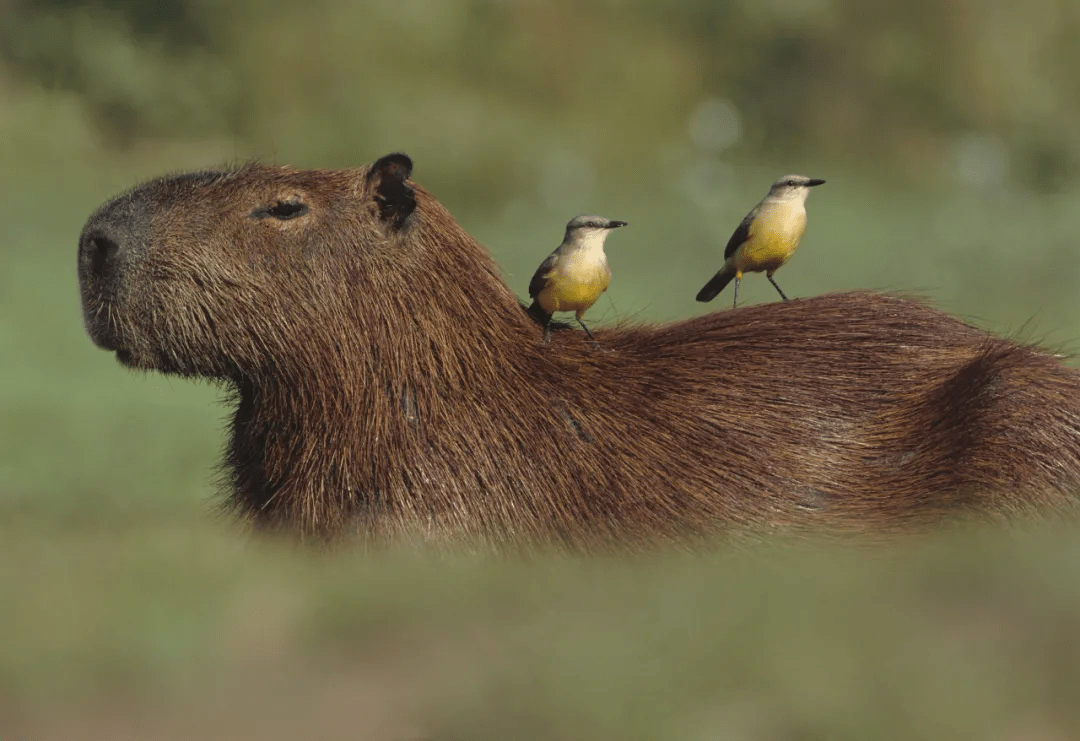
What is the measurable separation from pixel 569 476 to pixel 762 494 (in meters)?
0.59

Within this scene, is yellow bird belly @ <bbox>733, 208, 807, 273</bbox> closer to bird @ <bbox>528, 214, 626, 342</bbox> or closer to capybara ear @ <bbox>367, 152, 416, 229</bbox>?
bird @ <bbox>528, 214, 626, 342</bbox>

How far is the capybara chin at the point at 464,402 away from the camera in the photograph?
4.43m

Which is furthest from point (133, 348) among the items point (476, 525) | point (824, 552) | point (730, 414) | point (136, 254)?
point (824, 552)

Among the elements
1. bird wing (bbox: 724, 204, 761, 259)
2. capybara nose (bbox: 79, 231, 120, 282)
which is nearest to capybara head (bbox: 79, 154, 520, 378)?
capybara nose (bbox: 79, 231, 120, 282)

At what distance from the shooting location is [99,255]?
450cm

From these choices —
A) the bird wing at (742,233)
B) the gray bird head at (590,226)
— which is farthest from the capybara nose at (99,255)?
the bird wing at (742,233)

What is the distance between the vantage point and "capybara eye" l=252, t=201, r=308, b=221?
14.7ft

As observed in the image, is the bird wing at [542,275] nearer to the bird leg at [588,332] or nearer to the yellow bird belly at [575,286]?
the yellow bird belly at [575,286]

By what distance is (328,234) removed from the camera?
4.48 meters

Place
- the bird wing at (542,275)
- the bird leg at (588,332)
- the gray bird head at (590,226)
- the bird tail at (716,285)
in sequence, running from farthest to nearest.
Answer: the bird tail at (716,285) < the bird leg at (588,332) < the bird wing at (542,275) < the gray bird head at (590,226)

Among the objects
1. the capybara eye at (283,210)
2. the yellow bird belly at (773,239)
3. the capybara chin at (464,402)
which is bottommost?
the capybara chin at (464,402)

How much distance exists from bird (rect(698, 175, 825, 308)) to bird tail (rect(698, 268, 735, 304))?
0.07 meters

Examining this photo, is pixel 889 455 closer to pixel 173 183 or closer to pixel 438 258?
pixel 438 258

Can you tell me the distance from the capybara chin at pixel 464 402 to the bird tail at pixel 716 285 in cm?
35
